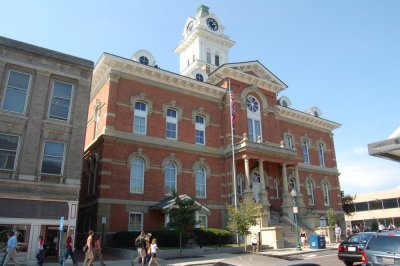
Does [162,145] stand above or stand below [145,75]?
below

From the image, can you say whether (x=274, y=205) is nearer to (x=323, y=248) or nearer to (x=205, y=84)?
(x=323, y=248)

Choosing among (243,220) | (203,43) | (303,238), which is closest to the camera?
(243,220)

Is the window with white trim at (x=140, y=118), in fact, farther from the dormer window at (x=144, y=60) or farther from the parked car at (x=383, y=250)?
the parked car at (x=383, y=250)

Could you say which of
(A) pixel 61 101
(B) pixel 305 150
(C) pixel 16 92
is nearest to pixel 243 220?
(A) pixel 61 101

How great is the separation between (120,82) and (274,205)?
718 inches

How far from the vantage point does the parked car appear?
33.3 ft

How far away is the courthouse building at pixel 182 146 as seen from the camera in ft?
86.6

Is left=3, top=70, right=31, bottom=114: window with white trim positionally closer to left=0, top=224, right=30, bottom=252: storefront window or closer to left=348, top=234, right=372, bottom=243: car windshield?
left=0, top=224, right=30, bottom=252: storefront window

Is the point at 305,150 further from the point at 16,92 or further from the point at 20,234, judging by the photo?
the point at 20,234

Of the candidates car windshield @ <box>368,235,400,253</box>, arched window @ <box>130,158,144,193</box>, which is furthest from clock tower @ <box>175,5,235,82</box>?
car windshield @ <box>368,235,400,253</box>

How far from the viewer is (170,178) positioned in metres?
28.9

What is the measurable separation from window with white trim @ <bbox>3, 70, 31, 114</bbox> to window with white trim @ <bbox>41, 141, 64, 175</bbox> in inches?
98.6

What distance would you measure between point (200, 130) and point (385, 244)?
883 inches

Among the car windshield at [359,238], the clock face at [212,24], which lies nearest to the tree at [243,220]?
the car windshield at [359,238]
